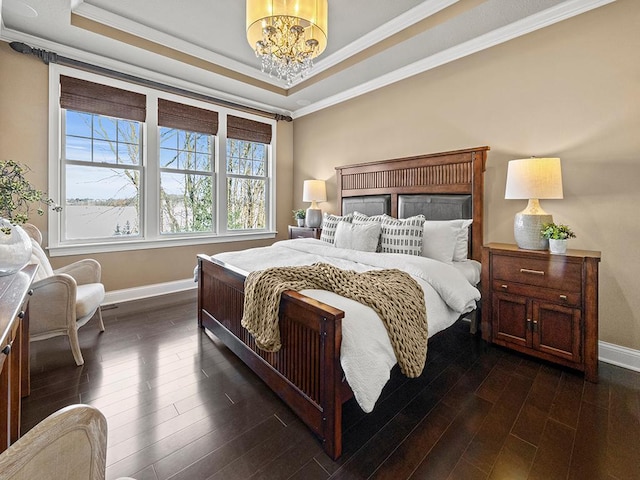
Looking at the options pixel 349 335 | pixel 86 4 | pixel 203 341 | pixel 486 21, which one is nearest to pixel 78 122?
pixel 86 4

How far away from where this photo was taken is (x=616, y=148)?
236cm

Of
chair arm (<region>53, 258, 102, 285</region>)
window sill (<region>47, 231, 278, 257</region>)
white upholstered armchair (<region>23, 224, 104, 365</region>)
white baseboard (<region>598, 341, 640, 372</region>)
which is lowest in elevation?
white baseboard (<region>598, 341, 640, 372</region>)

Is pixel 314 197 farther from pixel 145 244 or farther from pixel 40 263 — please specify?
pixel 40 263

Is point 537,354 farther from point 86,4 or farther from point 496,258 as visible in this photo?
point 86,4

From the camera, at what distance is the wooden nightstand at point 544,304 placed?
2.14m

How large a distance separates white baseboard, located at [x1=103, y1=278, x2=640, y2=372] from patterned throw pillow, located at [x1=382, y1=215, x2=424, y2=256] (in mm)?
1612

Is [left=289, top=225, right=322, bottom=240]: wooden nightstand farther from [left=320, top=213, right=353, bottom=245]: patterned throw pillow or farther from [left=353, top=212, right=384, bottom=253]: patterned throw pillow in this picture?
[left=353, top=212, right=384, bottom=253]: patterned throw pillow

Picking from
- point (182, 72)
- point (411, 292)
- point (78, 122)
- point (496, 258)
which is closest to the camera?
point (411, 292)

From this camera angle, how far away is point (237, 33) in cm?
331

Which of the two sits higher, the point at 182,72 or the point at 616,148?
the point at 182,72

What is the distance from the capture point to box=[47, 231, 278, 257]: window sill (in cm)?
346

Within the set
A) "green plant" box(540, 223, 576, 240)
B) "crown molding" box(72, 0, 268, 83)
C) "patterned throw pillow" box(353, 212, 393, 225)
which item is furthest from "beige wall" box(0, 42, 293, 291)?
"green plant" box(540, 223, 576, 240)

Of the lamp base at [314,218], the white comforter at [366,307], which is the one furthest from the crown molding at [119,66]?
the white comforter at [366,307]

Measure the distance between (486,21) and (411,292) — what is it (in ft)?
8.59
